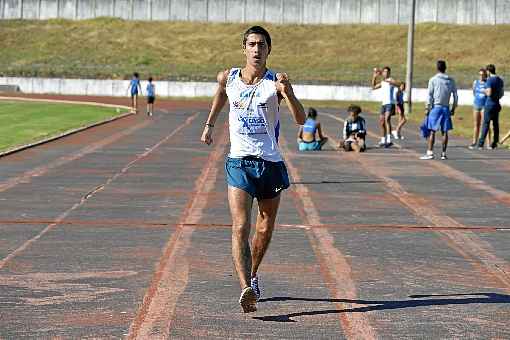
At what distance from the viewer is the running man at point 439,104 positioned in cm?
2298

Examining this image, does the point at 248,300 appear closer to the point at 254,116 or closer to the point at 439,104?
the point at 254,116

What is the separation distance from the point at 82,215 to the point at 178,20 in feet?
311

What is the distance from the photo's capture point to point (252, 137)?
859 centimetres

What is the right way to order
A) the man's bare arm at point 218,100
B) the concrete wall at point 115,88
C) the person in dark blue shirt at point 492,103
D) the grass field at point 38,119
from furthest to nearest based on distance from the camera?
the concrete wall at point 115,88 < the grass field at point 38,119 < the person in dark blue shirt at point 492,103 < the man's bare arm at point 218,100

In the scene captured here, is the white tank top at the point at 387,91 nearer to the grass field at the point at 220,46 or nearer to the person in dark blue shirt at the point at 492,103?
the person in dark blue shirt at the point at 492,103

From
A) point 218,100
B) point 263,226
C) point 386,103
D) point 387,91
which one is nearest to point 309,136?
point 386,103

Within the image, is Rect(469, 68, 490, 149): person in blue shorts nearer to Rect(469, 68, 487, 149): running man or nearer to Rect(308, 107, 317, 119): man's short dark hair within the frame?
Rect(469, 68, 487, 149): running man

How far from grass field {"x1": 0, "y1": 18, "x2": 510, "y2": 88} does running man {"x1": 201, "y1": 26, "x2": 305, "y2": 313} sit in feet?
255

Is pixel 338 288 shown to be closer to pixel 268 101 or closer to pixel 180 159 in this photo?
pixel 268 101

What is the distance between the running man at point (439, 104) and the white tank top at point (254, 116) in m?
14.7

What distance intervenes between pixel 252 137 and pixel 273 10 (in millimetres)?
97146

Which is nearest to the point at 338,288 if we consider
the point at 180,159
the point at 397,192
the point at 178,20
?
the point at 397,192

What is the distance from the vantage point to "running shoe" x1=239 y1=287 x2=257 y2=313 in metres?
8.05

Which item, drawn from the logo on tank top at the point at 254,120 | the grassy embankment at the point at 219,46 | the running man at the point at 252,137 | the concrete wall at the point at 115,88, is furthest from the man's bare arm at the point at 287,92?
the grassy embankment at the point at 219,46
